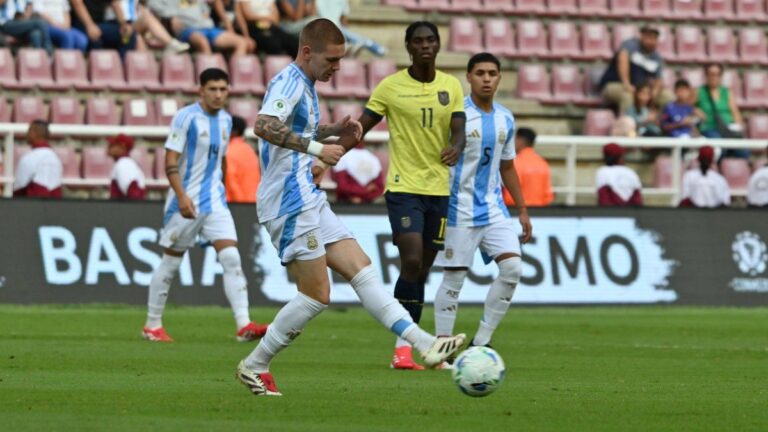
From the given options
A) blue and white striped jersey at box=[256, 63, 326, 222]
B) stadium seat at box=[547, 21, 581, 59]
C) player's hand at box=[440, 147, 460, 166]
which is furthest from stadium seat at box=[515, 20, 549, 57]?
blue and white striped jersey at box=[256, 63, 326, 222]

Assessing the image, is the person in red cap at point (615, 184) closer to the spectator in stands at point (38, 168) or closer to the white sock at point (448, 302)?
the spectator in stands at point (38, 168)

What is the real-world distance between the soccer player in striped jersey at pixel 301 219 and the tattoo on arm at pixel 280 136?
56mm

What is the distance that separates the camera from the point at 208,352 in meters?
13.1

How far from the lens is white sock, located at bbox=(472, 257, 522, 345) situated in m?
12.9

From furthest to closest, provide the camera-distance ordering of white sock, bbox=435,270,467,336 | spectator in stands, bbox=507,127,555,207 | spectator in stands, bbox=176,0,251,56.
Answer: spectator in stands, bbox=176,0,251,56
spectator in stands, bbox=507,127,555,207
white sock, bbox=435,270,467,336

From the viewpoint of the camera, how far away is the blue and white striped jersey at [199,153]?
579 inches

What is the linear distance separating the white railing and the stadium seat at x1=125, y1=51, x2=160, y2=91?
68.7 inches

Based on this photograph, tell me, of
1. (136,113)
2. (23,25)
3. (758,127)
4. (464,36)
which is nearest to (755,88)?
(758,127)

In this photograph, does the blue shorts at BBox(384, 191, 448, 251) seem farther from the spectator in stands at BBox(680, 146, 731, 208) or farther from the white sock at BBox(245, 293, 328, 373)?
the spectator in stands at BBox(680, 146, 731, 208)

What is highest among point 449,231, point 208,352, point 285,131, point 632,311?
point 285,131

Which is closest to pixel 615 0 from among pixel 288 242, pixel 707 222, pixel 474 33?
pixel 474 33

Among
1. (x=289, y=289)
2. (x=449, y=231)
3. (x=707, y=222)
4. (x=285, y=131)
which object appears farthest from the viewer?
(x=707, y=222)

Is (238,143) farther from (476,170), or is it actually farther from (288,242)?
(288,242)

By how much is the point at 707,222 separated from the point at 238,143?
19.1 feet
